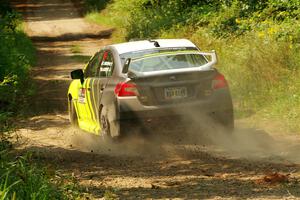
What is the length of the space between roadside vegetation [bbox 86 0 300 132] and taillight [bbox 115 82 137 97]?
9.84ft

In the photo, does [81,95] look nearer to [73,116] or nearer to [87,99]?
[87,99]

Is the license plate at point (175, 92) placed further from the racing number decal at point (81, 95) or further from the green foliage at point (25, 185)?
the green foliage at point (25, 185)

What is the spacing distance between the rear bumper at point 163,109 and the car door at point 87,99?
1668mm

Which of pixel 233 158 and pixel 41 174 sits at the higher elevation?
pixel 41 174

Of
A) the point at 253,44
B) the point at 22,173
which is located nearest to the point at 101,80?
the point at 22,173

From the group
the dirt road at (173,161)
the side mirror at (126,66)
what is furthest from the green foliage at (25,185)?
the side mirror at (126,66)

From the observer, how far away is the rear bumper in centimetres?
1031

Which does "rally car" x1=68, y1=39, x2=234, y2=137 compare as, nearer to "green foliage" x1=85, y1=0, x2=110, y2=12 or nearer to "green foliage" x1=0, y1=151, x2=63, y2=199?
"green foliage" x1=0, y1=151, x2=63, y2=199

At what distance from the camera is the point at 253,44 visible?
51.2 ft

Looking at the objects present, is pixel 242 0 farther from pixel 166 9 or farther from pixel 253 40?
pixel 166 9

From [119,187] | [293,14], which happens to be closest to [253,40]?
[293,14]

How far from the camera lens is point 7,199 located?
6.20 metres

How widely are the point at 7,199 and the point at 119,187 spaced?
2.28 m

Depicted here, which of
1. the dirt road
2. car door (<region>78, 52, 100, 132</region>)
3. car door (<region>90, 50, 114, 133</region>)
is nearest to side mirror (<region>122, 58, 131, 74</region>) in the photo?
car door (<region>90, 50, 114, 133</region>)
